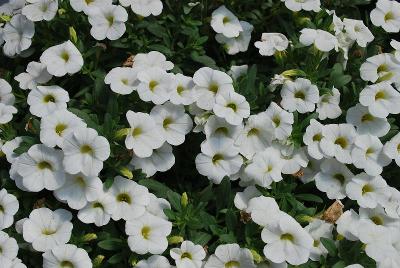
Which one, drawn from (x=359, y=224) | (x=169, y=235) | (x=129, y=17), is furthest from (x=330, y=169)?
(x=129, y=17)

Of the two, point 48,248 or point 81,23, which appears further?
point 81,23

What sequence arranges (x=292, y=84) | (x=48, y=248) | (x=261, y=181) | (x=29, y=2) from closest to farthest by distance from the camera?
(x=48, y=248)
(x=261, y=181)
(x=292, y=84)
(x=29, y=2)

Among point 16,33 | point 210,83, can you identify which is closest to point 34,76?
point 16,33

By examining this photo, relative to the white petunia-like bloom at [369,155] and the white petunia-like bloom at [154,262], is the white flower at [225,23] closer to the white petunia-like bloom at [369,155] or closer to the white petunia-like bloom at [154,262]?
the white petunia-like bloom at [369,155]

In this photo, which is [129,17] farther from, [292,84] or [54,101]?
[292,84]

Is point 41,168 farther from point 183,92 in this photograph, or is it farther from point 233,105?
point 233,105

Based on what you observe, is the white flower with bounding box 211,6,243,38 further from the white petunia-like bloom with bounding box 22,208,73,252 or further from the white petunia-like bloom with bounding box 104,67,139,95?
the white petunia-like bloom with bounding box 22,208,73,252

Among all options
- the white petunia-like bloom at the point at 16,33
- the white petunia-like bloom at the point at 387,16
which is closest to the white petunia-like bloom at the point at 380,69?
the white petunia-like bloom at the point at 387,16
